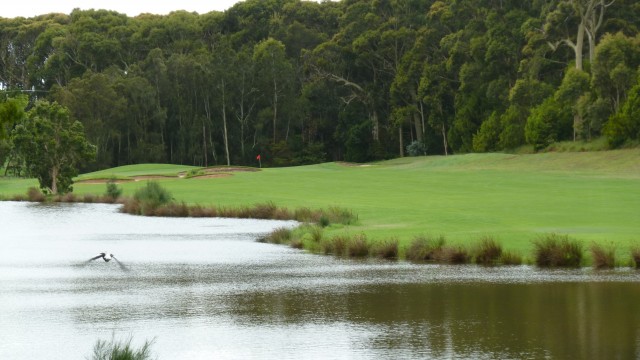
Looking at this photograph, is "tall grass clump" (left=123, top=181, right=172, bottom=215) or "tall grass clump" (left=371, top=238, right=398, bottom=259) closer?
"tall grass clump" (left=371, top=238, right=398, bottom=259)

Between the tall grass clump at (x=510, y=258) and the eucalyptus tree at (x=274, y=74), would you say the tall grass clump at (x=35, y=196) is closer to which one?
the eucalyptus tree at (x=274, y=74)

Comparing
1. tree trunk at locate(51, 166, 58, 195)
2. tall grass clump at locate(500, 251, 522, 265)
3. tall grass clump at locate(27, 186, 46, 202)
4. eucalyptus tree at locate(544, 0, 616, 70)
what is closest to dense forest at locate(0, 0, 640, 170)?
eucalyptus tree at locate(544, 0, 616, 70)

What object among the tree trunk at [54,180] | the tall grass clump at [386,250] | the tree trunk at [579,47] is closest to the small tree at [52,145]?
the tree trunk at [54,180]

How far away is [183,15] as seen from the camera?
13175 centimetres

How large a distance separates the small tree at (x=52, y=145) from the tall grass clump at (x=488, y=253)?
43.9 m

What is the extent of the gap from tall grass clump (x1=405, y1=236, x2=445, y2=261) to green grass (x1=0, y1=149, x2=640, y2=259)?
0.65m

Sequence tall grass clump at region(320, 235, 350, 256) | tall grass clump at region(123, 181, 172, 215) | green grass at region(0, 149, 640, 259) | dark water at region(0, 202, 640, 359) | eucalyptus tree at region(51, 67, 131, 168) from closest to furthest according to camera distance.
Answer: dark water at region(0, 202, 640, 359), tall grass clump at region(320, 235, 350, 256), green grass at region(0, 149, 640, 259), tall grass clump at region(123, 181, 172, 215), eucalyptus tree at region(51, 67, 131, 168)

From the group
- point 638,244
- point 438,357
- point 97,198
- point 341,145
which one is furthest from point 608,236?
point 341,145

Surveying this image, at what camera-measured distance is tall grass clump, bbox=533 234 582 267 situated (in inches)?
1059

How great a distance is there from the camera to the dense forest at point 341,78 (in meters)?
84.5

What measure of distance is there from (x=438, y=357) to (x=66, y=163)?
55.1m

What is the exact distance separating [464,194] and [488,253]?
87.0 feet

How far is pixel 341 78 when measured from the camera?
4210 inches

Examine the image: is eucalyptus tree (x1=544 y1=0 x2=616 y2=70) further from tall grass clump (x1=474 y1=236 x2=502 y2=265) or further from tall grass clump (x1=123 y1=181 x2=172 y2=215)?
tall grass clump (x1=474 y1=236 x2=502 y2=265)
